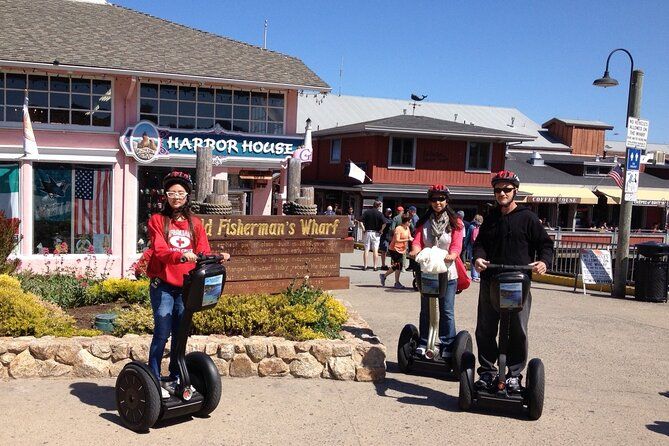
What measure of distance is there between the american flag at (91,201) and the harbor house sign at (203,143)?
2.92 ft

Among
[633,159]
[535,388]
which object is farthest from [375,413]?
[633,159]

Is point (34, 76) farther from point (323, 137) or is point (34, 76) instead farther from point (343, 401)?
point (323, 137)

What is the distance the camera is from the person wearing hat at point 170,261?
5.18 meters

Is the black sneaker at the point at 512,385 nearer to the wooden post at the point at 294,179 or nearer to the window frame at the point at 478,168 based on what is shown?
the wooden post at the point at 294,179

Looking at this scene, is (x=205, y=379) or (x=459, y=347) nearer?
(x=205, y=379)

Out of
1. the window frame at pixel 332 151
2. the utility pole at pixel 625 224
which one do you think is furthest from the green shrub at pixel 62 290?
the window frame at pixel 332 151

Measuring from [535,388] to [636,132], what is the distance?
9.24 m

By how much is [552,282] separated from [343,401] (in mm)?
11054

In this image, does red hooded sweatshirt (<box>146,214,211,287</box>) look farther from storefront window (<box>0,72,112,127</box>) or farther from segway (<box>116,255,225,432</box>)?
storefront window (<box>0,72,112,127</box>)

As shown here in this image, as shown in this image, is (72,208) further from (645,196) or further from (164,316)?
(645,196)

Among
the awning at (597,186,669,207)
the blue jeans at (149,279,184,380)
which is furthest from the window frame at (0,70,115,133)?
the awning at (597,186,669,207)

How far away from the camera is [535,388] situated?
18.1 feet

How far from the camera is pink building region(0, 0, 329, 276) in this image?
13906mm

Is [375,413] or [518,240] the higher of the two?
[518,240]
